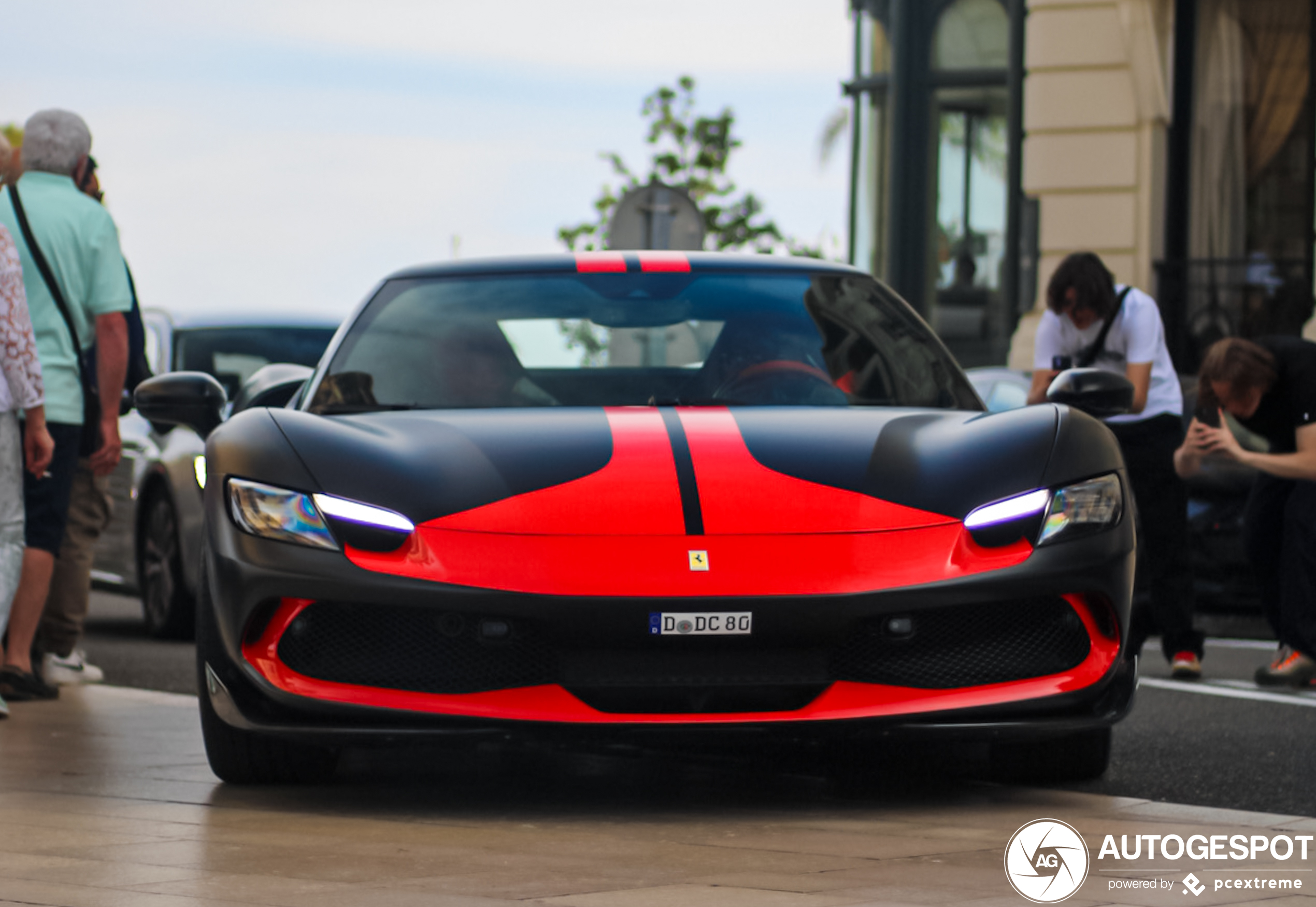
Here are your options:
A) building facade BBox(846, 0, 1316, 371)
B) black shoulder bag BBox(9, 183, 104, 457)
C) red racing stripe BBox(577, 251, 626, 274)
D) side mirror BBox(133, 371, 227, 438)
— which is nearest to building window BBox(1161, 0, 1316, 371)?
building facade BBox(846, 0, 1316, 371)

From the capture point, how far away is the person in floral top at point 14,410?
22.0 ft

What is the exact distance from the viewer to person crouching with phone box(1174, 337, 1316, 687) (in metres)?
8.07

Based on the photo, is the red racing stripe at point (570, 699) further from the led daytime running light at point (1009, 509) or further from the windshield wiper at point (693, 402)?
the windshield wiper at point (693, 402)

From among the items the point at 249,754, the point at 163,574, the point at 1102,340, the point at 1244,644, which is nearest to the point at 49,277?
the point at 249,754

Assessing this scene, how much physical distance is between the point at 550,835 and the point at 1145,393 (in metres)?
4.32

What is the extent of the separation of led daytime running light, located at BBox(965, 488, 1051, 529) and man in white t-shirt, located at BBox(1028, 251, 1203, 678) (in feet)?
11.1

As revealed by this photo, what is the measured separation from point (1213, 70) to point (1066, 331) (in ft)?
36.2

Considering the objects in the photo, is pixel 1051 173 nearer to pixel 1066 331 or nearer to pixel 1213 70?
pixel 1213 70

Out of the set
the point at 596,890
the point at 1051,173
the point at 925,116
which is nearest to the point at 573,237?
the point at 925,116

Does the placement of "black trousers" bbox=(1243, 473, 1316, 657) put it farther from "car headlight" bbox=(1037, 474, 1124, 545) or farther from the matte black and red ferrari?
"car headlight" bbox=(1037, 474, 1124, 545)

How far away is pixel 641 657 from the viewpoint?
4.72 m

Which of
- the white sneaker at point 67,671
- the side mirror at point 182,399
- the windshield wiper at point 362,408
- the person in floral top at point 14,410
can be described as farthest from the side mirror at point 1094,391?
the white sneaker at point 67,671

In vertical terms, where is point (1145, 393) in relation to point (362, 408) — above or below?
below

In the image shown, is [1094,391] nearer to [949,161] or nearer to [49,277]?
[49,277]
